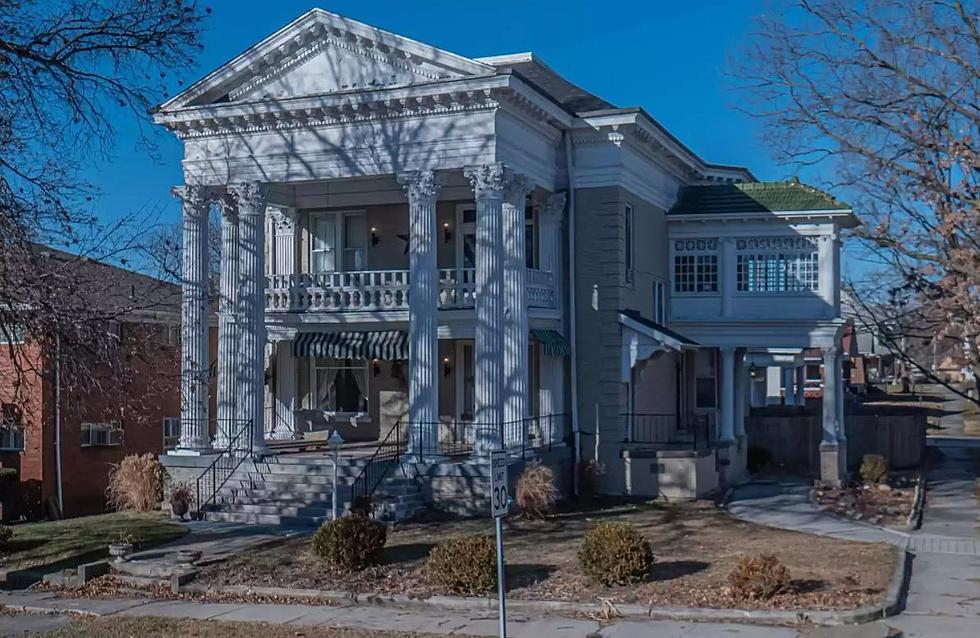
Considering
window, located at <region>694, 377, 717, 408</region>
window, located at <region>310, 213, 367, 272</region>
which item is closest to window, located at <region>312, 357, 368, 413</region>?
window, located at <region>310, 213, 367, 272</region>

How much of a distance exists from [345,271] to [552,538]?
10873 mm

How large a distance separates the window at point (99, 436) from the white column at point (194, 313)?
1169 cm

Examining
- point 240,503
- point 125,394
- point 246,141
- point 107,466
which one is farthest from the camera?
point 107,466

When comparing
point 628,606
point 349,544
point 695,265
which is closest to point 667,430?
point 695,265

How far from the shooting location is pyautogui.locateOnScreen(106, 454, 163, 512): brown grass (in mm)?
23766

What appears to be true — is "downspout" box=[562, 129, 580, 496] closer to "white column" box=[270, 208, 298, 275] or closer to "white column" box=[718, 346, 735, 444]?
"white column" box=[718, 346, 735, 444]

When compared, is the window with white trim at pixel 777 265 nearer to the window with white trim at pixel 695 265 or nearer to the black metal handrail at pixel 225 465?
the window with white trim at pixel 695 265

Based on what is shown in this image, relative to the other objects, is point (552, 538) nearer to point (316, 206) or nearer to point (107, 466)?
point (316, 206)

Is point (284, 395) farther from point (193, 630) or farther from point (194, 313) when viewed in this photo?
point (193, 630)

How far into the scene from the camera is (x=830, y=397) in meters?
29.0

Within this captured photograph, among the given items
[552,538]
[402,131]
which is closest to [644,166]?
[402,131]

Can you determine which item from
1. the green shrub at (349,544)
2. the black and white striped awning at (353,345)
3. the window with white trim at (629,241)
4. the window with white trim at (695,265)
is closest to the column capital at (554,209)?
the window with white trim at (629,241)

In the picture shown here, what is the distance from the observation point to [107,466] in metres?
36.0

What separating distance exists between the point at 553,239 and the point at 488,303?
378 cm
